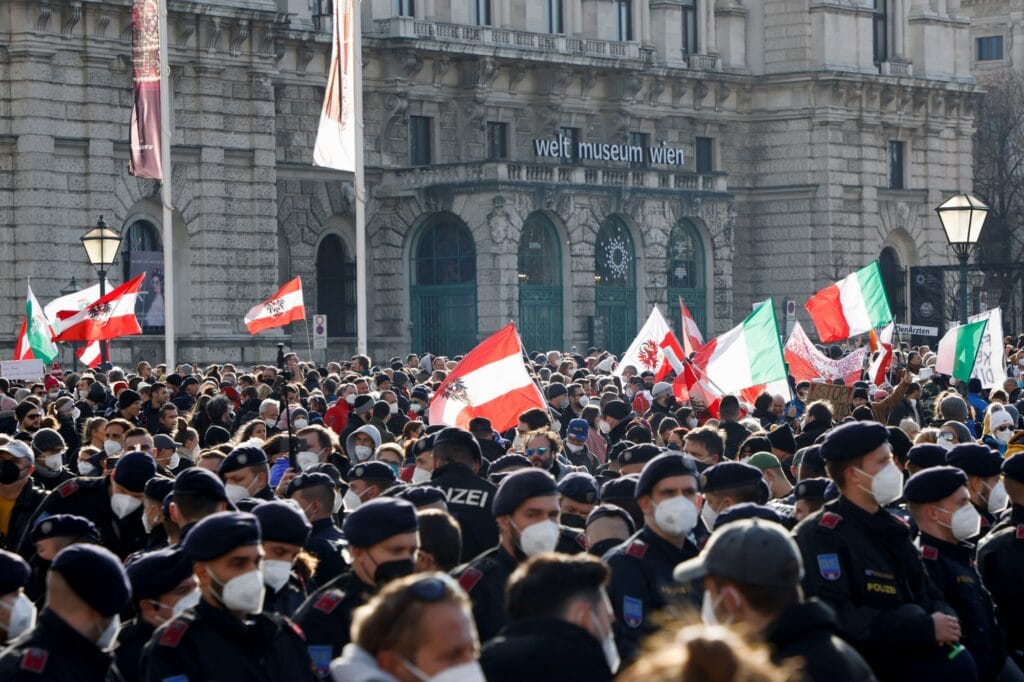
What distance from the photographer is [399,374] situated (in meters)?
26.9

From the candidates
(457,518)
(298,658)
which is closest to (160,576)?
(298,658)

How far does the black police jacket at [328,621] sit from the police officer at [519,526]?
72cm

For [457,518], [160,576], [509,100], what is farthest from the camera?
[509,100]

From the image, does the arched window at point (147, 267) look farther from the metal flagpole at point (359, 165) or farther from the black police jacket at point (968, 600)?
the black police jacket at point (968, 600)

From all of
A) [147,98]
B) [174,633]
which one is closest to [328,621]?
[174,633]

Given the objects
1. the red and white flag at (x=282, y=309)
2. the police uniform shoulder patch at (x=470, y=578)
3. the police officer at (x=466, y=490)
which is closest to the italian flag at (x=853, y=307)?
the red and white flag at (x=282, y=309)

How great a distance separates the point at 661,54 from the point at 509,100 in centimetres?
611

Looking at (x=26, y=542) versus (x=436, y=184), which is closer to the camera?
(x=26, y=542)

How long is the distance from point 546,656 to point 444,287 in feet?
141

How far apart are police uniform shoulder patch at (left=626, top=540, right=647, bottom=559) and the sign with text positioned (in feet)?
38.9

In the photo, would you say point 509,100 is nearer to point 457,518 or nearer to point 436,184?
point 436,184

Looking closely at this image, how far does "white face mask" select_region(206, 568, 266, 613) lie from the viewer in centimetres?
727

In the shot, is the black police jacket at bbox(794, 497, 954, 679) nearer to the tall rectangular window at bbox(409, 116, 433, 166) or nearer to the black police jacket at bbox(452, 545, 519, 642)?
the black police jacket at bbox(452, 545, 519, 642)

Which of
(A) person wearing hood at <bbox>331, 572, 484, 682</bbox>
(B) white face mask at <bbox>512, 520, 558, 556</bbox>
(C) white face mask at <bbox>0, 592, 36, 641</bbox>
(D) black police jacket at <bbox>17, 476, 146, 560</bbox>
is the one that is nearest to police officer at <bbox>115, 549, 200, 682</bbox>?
(C) white face mask at <bbox>0, 592, 36, 641</bbox>
